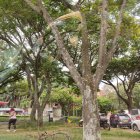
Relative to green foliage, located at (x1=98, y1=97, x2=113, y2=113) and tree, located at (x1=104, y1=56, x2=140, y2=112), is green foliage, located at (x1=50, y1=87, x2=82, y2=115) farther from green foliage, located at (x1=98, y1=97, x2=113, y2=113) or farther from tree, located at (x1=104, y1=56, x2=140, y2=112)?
tree, located at (x1=104, y1=56, x2=140, y2=112)

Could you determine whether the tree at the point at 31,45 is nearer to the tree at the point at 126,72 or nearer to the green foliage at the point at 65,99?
the tree at the point at 126,72

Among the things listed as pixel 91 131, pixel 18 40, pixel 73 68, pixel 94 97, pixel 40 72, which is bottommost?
pixel 91 131

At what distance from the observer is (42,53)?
24.6m

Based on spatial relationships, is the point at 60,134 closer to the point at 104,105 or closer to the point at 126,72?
the point at 126,72

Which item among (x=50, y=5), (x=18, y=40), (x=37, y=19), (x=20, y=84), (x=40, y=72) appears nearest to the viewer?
(x=50, y=5)

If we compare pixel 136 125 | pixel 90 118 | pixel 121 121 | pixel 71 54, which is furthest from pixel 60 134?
pixel 121 121

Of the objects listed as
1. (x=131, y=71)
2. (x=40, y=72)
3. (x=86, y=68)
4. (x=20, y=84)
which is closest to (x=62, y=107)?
(x=20, y=84)

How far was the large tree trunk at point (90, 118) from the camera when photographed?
398 inches

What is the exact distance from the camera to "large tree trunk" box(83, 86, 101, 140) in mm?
10102

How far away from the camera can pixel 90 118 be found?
1012 centimetres

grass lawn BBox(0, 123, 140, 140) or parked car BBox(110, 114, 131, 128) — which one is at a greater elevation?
parked car BBox(110, 114, 131, 128)

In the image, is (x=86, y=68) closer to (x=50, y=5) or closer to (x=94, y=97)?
(x=94, y=97)

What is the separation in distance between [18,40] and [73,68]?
13522mm

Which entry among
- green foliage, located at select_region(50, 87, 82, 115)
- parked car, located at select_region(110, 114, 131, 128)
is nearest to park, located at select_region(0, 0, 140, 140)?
parked car, located at select_region(110, 114, 131, 128)
